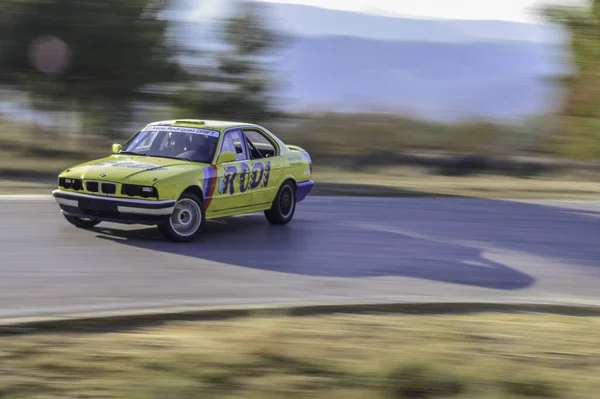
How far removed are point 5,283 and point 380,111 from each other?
24559 mm

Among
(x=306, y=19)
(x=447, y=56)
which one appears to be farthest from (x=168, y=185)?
(x=306, y=19)

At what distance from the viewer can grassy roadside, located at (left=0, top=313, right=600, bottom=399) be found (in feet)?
19.3

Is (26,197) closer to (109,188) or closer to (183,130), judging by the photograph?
(183,130)

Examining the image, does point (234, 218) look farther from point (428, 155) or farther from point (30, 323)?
point (428, 155)

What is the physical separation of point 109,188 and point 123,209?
0.33 m

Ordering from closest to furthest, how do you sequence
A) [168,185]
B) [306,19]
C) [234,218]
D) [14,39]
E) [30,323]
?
[30,323]
[168,185]
[234,218]
[14,39]
[306,19]

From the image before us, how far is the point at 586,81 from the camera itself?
34.8 meters

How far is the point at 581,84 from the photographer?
35000 mm

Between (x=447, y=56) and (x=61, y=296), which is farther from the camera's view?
(x=447, y=56)

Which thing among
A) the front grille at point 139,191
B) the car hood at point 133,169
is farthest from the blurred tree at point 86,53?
the front grille at point 139,191

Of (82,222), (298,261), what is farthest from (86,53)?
(298,261)

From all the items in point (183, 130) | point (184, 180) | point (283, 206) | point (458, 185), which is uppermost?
point (183, 130)

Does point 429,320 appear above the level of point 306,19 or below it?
below

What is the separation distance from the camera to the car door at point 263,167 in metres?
13.1
